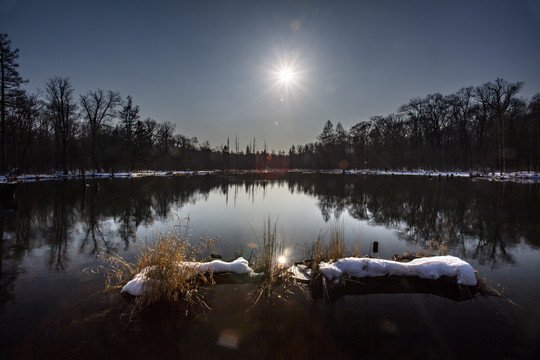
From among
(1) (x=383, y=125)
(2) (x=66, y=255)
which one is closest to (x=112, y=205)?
(2) (x=66, y=255)

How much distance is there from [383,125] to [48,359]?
8189 centimetres

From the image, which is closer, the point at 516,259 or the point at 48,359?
the point at 48,359

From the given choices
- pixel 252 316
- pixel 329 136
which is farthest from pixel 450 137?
pixel 252 316

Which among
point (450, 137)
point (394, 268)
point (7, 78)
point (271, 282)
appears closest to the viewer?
point (271, 282)

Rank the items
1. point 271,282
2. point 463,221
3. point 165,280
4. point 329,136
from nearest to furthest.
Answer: point 165,280
point 271,282
point 463,221
point 329,136

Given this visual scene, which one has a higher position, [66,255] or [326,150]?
[326,150]

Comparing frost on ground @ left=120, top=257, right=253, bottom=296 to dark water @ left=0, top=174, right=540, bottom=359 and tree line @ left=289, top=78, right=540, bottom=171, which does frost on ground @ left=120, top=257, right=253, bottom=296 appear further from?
tree line @ left=289, top=78, right=540, bottom=171

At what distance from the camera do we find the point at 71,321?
3.82 meters

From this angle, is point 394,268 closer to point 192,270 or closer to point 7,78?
point 192,270

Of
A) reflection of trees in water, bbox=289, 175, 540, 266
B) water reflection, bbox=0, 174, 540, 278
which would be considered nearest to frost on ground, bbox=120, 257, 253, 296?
water reflection, bbox=0, 174, 540, 278

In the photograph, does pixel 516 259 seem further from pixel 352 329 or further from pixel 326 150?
pixel 326 150

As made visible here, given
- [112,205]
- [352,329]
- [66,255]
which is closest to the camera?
[352,329]

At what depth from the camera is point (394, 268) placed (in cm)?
557

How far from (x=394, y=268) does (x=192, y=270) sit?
4.39 m
